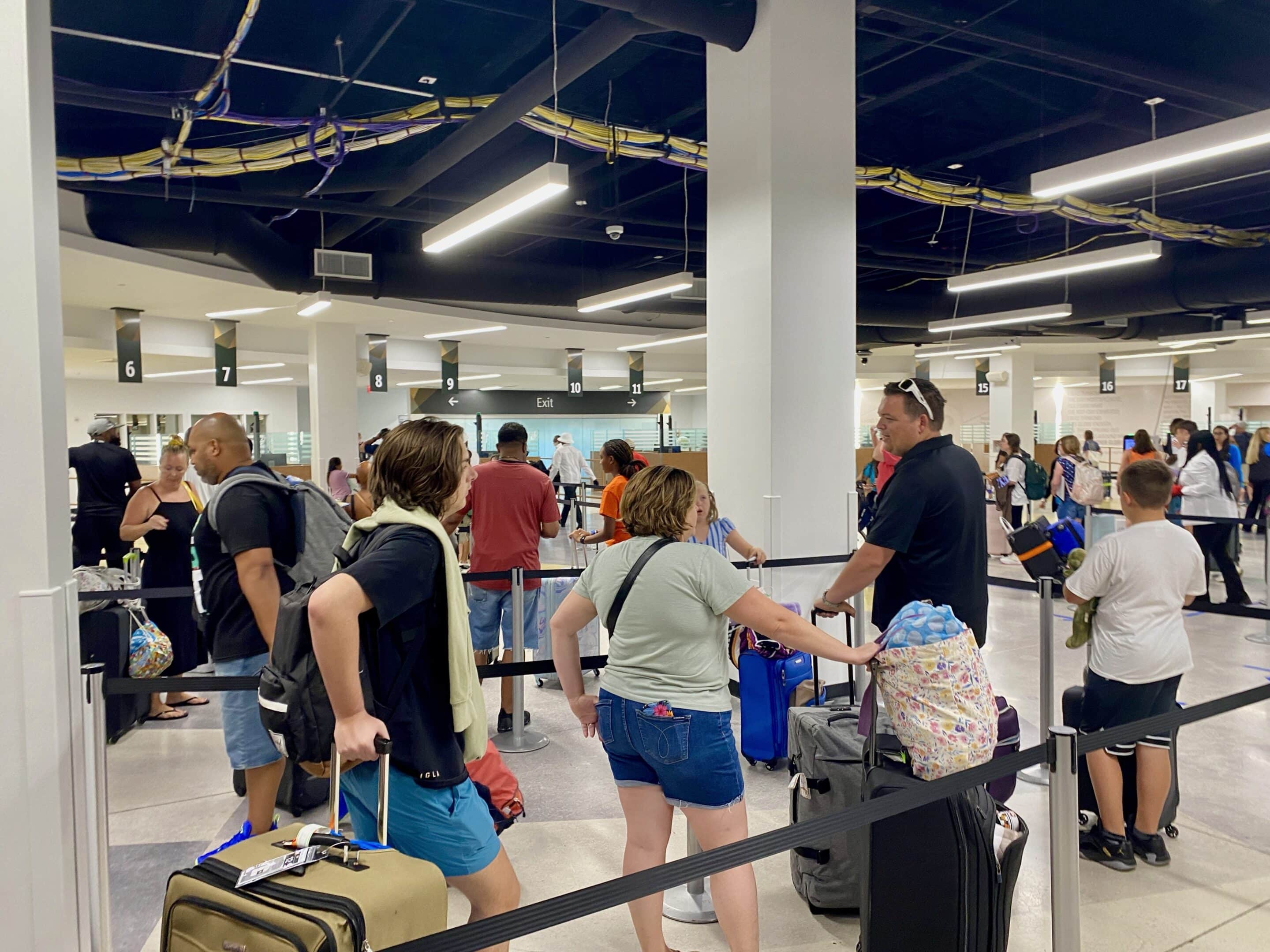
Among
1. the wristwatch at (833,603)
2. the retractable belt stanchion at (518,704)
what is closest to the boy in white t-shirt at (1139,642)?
the wristwatch at (833,603)

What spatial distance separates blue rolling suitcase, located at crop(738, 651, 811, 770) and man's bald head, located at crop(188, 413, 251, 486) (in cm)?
195

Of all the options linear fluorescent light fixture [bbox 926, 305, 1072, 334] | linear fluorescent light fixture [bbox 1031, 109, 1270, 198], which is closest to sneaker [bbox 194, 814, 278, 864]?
linear fluorescent light fixture [bbox 1031, 109, 1270, 198]

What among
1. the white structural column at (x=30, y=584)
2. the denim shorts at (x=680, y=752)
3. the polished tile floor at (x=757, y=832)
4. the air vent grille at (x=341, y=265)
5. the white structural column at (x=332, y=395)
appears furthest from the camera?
the white structural column at (x=332, y=395)

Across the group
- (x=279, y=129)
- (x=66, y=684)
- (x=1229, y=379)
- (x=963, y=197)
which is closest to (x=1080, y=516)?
(x=963, y=197)

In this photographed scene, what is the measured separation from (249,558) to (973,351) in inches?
667

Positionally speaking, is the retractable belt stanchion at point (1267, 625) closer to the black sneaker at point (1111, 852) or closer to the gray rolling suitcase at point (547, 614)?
the black sneaker at point (1111, 852)

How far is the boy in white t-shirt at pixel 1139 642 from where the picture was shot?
301cm

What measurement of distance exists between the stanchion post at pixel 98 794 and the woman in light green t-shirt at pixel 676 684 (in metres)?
1.11

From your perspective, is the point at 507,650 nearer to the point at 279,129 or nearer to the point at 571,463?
the point at 279,129

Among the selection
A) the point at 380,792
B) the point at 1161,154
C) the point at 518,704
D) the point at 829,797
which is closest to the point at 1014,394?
the point at 1161,154

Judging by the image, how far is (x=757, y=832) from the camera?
337cm

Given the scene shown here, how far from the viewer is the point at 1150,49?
6.14 meters

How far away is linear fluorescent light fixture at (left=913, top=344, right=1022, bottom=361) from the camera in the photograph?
17125mm

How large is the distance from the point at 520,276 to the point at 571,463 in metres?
2.94
